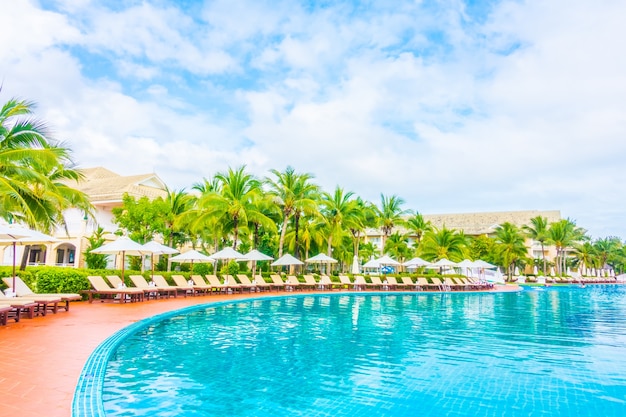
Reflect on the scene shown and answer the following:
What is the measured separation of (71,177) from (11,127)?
5.79 metres

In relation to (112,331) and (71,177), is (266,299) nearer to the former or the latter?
(71,177)

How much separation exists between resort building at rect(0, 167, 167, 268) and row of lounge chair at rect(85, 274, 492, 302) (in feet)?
31.5

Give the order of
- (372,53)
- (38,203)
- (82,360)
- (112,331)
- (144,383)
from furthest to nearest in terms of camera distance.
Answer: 1. (372,53)
2. (38,203)
3. (112,331)
4. (82,360)
5. (144,383)

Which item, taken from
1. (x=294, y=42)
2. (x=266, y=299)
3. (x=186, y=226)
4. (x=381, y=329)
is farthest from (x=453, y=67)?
(x=186, y=226)

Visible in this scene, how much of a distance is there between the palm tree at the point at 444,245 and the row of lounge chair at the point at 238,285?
16.6ft

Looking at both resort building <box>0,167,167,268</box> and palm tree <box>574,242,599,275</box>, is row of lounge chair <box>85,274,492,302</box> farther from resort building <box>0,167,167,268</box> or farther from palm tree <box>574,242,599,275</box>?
palm tree <box>574,242,599,275</box>

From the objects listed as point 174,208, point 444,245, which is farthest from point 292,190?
point 444,245

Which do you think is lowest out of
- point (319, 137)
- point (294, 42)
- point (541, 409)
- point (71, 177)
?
point (541, 409)

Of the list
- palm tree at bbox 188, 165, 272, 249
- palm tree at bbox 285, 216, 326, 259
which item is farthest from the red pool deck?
palm tree at bbox 285, 216, 326, 259

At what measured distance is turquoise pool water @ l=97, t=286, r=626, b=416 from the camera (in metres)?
5.63

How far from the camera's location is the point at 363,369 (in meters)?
7.41

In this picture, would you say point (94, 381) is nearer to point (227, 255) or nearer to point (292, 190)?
point (227, 255)

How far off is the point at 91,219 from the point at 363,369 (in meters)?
26.5

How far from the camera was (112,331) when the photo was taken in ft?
30.5
